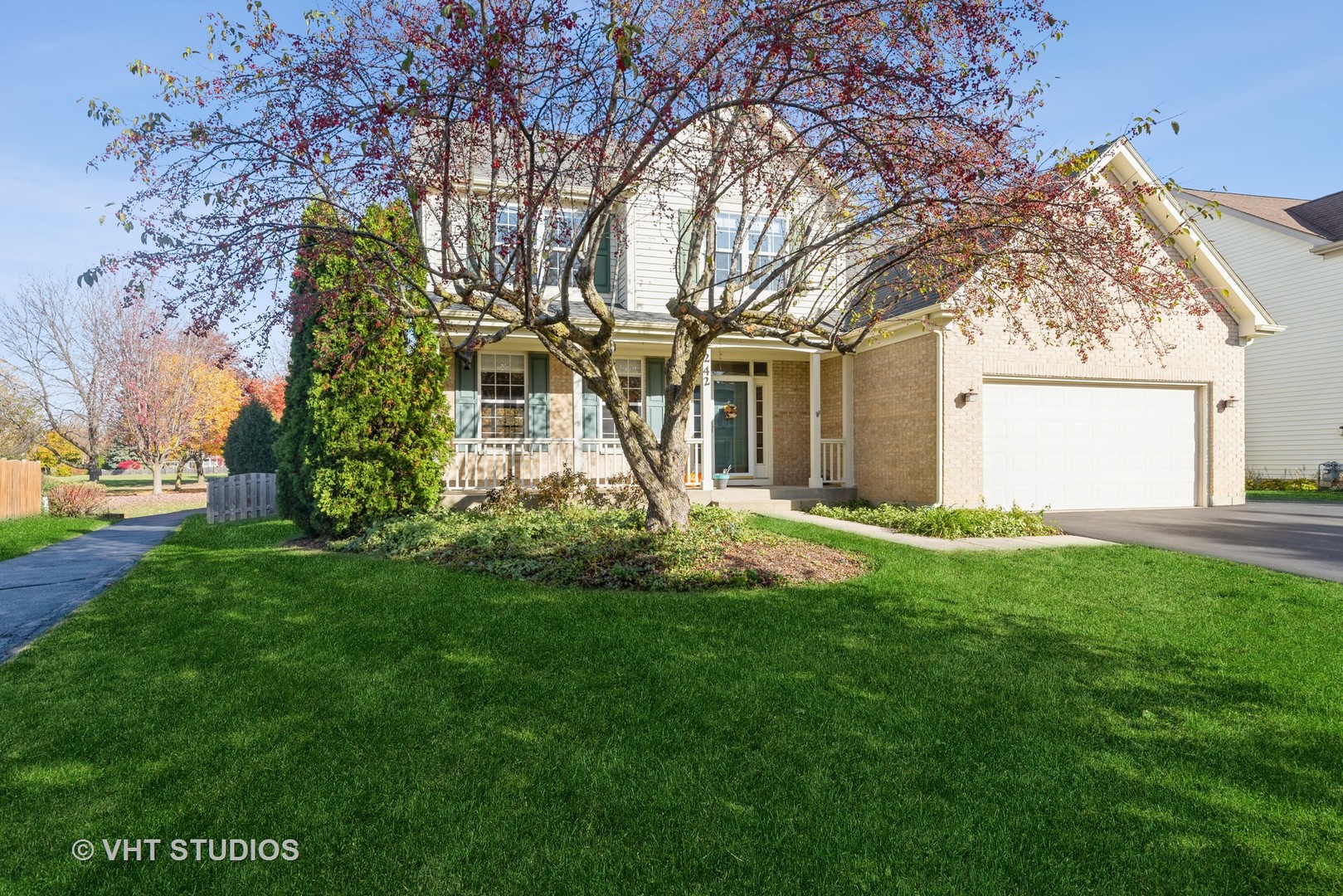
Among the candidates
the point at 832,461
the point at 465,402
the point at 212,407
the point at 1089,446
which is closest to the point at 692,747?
the point at 465,402

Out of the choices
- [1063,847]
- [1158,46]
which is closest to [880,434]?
→ [1158,46]

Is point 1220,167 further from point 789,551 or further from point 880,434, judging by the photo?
point 880,434

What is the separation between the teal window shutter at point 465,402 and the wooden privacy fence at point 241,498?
6.00 m

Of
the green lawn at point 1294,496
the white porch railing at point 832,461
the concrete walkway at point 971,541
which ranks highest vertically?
the white porch railing at point 832,461

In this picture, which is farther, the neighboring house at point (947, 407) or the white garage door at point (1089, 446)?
the white garage door at point (1089, 446)

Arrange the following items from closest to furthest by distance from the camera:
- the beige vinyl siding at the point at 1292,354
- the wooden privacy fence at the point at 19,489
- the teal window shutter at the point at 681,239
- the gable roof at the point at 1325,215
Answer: the teal window shutter at the point at 681,239 → the wooden privacy fence at the point at 19,489 → the beige vinyl siding at the point at 1292,354 → the gable roof at the point at 1325,215

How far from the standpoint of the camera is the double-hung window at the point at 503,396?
13086 mm

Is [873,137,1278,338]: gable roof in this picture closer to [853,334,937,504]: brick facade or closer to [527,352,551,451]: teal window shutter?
[853,334,937,504]: brick facade

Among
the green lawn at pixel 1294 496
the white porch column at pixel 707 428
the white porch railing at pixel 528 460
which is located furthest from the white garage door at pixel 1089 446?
the white porch railing at pixel 528 460

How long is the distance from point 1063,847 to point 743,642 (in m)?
2.50

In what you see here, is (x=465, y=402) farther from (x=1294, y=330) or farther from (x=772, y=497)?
(x=1294, y=330)

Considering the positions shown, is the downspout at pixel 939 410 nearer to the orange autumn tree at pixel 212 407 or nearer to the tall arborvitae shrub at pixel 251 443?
the tall arborvitae shrub at pixel 251 443

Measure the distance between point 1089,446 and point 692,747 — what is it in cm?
1233

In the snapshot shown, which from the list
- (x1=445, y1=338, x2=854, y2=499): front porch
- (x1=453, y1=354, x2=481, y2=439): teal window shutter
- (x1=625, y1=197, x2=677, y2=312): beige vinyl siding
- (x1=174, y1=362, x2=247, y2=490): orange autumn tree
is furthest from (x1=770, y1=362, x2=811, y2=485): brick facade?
(x1=174, y1=362, x2=247, y2=490): orange autumn tree
